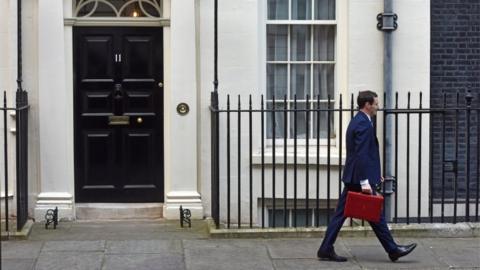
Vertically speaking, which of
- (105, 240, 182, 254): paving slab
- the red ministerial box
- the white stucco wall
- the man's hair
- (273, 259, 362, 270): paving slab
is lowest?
(273, 259, 362, 270): paving slab

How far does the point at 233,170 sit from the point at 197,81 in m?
1.09

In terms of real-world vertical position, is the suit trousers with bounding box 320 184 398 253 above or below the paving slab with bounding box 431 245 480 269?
above

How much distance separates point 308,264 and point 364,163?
1074mm

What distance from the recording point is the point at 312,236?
26.2ft

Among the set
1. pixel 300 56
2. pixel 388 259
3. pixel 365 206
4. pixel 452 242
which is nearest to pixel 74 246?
pixel 365 206

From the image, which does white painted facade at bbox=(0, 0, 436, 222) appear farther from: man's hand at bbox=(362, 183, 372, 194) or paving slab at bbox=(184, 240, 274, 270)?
man's hand at bbox=(362, 183, 372, 194)

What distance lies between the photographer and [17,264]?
270 inches

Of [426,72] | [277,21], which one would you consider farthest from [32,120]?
[426,72]

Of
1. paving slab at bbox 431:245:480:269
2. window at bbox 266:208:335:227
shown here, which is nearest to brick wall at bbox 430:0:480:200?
window at bbox 266:208:335:227

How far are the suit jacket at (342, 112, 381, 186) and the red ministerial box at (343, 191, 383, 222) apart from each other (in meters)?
0.14

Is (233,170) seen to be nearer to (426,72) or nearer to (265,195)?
(265,195)

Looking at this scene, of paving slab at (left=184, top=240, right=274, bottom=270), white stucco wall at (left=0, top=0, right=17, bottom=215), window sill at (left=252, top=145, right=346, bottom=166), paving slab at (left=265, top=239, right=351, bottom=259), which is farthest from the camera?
window sill at (left=252, top=145, right=346, bottom=166)

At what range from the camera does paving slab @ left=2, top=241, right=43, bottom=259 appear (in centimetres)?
714

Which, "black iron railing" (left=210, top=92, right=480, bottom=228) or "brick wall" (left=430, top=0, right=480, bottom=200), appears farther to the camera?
"brick wall" (left=430, top=0, right=480, bottom=200)
